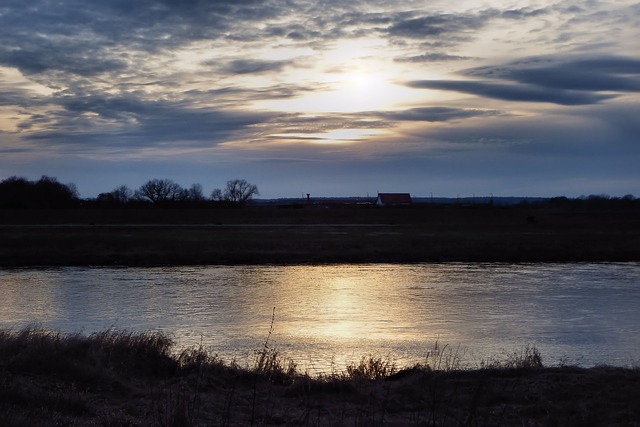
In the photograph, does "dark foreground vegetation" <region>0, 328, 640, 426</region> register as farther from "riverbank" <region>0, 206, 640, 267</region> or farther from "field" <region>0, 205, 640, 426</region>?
"riverbank" <region>0, 206, 640, 267</region>

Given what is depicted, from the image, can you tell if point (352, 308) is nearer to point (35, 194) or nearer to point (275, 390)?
point (275, 390)

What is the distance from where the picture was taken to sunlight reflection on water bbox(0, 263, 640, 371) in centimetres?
1454

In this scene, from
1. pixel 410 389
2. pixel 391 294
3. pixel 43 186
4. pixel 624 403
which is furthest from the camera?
pixel 43 186

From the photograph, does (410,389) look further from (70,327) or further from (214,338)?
(70,327)

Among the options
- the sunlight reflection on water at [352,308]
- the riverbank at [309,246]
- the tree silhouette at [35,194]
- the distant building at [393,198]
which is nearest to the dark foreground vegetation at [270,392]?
the sunlight reflection on water at [352,308]

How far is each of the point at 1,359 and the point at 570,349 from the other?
1020 cm

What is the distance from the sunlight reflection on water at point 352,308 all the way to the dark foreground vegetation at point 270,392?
2.36 m

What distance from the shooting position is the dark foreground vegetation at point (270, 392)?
24.9 ft

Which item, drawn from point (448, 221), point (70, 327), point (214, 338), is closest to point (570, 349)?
point (214, 338)

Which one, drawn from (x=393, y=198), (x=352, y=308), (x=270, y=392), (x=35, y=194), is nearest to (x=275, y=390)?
(x=270, y=392)

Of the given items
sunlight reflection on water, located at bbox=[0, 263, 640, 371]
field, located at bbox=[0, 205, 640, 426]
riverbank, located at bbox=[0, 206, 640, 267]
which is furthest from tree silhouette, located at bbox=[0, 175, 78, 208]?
field, located at bbox=[0, 205, 640, 426]

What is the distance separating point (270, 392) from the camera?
8.80m

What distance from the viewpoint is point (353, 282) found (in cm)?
2739

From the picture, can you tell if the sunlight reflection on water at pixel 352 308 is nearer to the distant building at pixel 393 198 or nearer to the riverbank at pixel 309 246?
the riverbank at pixel 309 246
